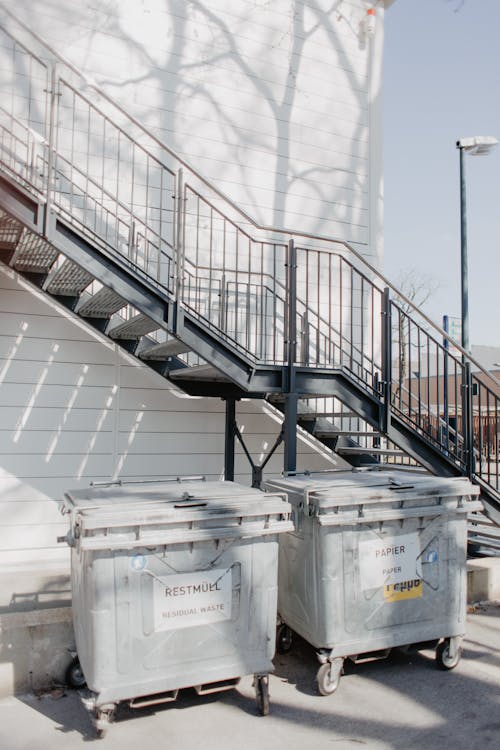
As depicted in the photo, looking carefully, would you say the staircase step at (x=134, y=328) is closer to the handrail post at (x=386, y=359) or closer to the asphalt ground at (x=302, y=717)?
the handrail post at (x=386, y=359)

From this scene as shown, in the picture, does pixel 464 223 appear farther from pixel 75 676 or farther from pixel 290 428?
pixel 75 676

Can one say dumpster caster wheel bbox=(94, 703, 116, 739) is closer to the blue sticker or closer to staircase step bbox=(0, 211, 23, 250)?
the blue sticker

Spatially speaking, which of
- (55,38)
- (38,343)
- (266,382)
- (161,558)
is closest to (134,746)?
(161,558)

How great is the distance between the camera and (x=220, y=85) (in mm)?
6289

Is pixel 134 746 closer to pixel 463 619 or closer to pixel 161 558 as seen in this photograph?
pixel 161 558

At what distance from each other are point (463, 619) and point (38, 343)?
3.96 metres

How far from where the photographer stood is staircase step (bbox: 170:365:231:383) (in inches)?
189

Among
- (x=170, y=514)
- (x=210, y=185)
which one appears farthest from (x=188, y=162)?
(x=170, y=514)

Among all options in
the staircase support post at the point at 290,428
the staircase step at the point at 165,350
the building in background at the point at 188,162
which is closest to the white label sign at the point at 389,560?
the staircase support post at the point at 290,428

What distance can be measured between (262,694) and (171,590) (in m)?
0.78

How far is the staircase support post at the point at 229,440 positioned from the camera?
5.73m

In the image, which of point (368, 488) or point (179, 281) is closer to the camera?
point (368, 488)

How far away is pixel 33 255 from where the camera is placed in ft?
15.3

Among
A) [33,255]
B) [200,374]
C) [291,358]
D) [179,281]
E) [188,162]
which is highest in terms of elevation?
[188,162]
